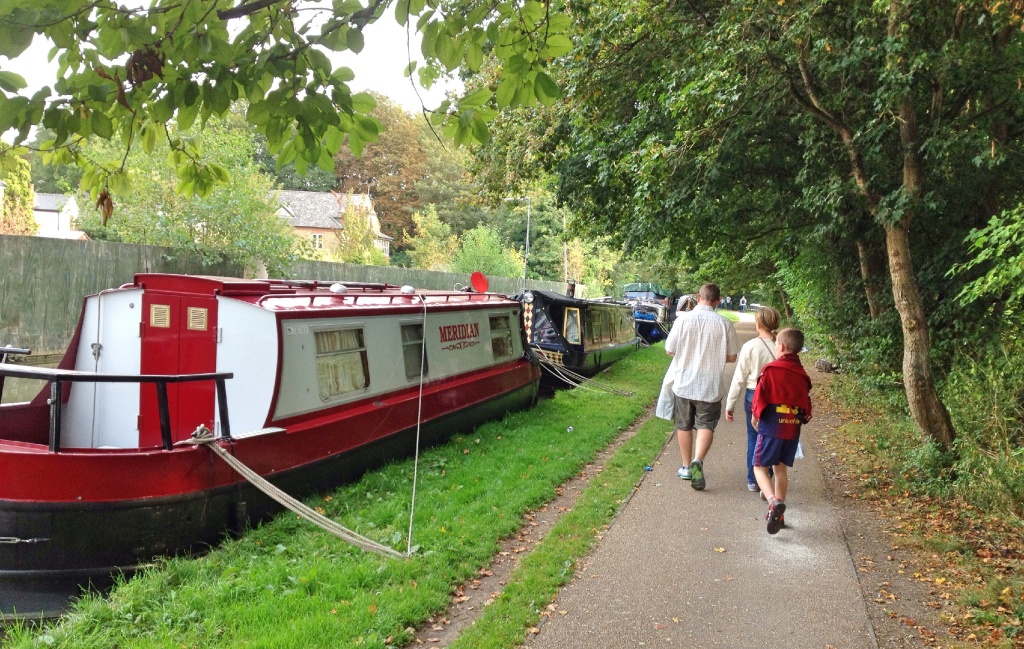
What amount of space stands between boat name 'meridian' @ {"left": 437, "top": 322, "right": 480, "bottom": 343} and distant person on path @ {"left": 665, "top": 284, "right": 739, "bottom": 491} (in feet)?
11.1

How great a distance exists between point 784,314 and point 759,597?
1017 inches

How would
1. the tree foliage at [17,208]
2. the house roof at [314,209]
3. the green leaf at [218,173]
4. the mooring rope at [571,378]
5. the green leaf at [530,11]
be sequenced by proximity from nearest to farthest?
the green leaf at [530,11] → the green leaf at [218,173] → the mooring rope at [571,378] → the tree foliage at [17,208] → the house roof at [314,209]

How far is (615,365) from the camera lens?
18.2 meters

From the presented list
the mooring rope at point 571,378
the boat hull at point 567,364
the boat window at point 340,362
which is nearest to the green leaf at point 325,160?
the boat window at point 340,362

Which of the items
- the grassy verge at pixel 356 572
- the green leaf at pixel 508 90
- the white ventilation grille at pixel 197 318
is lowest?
the grassy verge at pixel 356 572

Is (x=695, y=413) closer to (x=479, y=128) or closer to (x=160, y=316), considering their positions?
(x=479, y=128)

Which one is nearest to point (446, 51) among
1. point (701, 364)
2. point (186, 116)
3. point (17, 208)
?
point (186, 116)

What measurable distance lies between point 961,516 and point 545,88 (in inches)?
192

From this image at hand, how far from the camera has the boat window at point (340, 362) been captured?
6.54m

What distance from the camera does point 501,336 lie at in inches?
431

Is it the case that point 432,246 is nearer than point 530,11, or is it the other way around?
point 530,11

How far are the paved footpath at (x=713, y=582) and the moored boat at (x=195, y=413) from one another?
2655mm

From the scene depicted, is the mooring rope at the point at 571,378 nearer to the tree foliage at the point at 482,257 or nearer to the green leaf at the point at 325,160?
the green leaf at the point at 325,160

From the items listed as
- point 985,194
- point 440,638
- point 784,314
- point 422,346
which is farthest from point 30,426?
point 784,314
